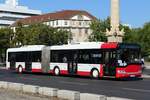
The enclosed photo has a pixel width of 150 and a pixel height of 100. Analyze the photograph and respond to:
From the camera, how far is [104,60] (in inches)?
1325

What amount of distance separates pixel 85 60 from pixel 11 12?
5781 inches

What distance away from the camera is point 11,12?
590 ft

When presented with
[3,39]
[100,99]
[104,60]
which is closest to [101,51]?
[104,60]

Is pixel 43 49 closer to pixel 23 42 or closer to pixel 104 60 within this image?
pixel 104 60

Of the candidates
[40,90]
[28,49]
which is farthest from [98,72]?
[40,90]

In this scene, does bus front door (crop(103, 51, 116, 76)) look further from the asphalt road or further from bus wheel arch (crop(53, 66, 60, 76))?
bus wheel arch (crop(53, 66, 60, 76))

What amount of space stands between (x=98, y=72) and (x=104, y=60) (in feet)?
3.97

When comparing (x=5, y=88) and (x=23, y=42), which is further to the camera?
(x=23, y=42)

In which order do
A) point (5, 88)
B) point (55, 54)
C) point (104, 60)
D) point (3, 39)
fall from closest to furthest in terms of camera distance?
point (5, 88)
point (104, 60)
point (55, 54)
point (3, 39)

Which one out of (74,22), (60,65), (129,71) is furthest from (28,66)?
(74,22)

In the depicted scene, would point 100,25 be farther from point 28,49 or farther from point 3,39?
point 28,49

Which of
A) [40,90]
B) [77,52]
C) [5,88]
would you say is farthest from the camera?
[77,52]

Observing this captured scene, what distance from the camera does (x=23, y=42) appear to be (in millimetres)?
84500

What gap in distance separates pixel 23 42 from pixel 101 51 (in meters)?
51.8
